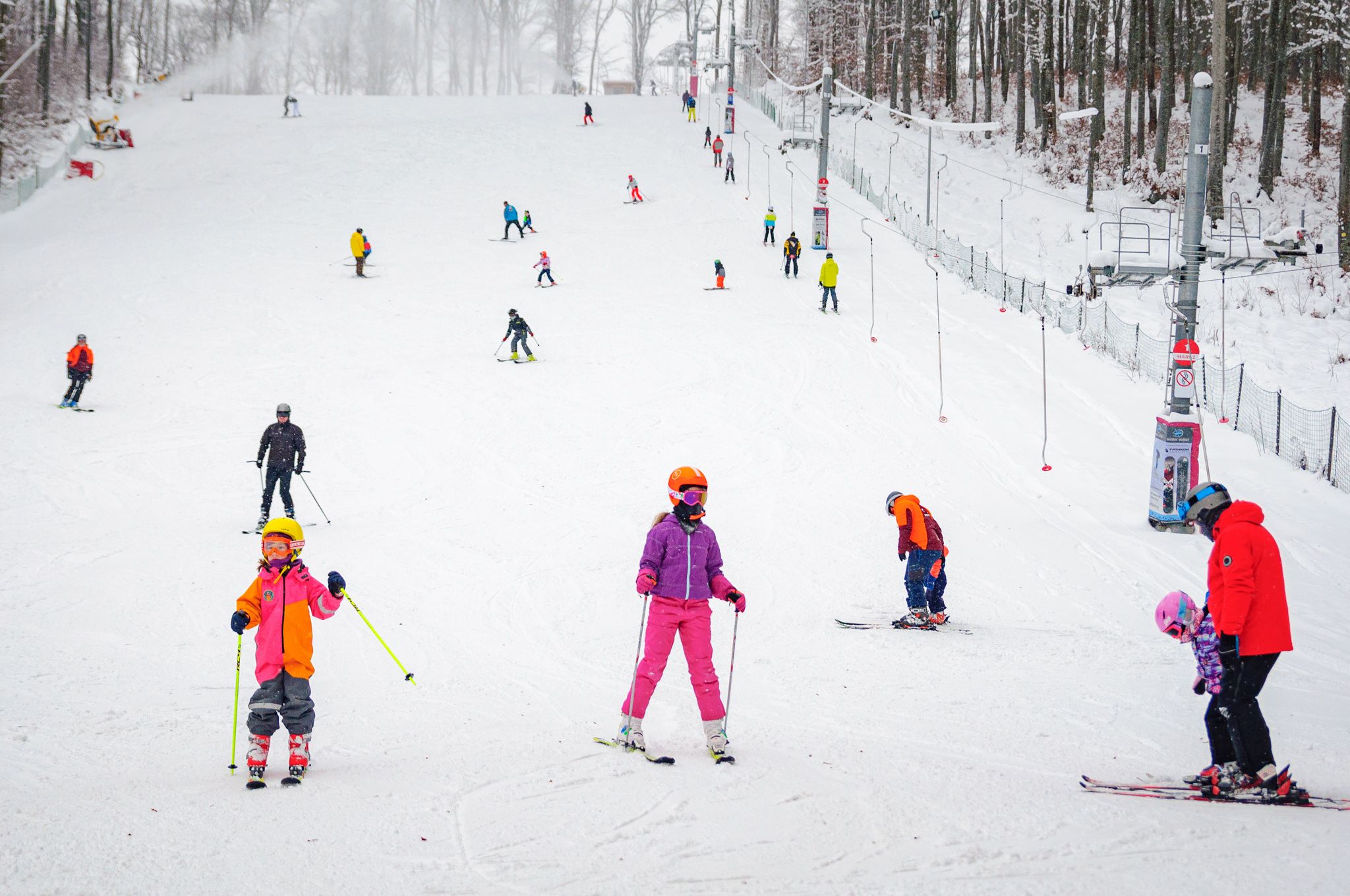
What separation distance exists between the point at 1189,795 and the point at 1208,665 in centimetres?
64

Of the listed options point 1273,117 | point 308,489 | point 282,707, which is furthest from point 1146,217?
point 282,707

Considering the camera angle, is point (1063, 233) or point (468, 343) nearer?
point (468, 343)

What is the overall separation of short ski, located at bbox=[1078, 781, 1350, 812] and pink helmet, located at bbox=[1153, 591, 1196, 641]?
2.50ft

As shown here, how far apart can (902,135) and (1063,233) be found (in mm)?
15902

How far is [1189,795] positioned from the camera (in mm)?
4895

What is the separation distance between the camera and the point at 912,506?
323 inches

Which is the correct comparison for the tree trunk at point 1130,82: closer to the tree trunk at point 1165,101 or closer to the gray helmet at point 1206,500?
the tree trunk at point 1165,101

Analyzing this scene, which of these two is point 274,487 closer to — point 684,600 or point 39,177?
point 684,600

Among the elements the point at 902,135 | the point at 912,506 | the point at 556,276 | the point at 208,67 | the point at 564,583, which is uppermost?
the point at 208,67

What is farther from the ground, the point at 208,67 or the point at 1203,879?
the point at 208,67

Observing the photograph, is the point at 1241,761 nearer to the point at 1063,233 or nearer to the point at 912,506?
the point at 912,506

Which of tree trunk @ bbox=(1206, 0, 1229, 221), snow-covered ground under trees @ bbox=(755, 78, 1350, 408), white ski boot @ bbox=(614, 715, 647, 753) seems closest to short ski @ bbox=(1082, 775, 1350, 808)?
white ski boot @ bbox=(614, 715, 647, 753)

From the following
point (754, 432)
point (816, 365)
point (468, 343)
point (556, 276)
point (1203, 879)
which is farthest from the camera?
point (556, 276)

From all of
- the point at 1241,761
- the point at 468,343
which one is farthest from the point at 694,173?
the point at 1241,761
